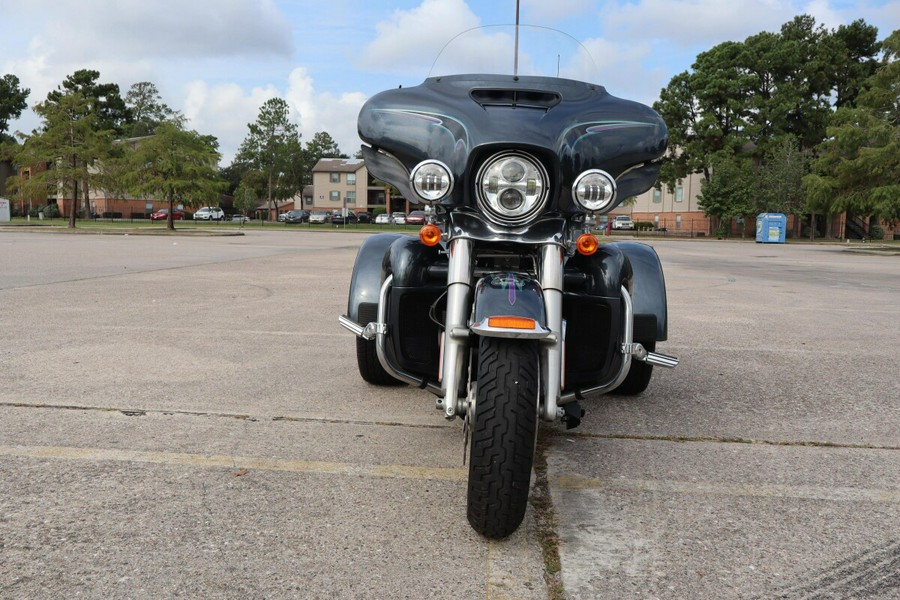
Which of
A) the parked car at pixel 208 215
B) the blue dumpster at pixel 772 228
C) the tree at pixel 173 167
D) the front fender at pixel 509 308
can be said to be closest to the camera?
the front fender at pixel 509 308

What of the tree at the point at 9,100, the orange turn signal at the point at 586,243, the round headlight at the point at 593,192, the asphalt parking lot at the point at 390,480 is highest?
the tree at the point at 9,100

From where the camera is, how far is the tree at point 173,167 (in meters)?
38.3

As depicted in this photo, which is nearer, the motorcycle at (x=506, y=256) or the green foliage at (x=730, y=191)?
the motorcycle at (x=506, y=256)

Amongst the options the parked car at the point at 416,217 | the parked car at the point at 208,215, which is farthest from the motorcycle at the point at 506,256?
the parked car at the point at 208,215

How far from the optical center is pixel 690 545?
9.00ft

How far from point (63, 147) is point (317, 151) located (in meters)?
74.5

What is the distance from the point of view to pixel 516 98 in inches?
133

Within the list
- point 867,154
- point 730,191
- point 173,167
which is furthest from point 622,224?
point 173,167

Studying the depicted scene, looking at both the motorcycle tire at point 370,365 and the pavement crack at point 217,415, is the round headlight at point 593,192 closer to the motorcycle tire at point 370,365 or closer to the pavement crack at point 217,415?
the pavement crack at point 217,415

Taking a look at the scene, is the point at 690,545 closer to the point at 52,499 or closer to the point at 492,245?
the point at 492,245

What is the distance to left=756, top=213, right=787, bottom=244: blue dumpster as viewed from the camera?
42.2 meters

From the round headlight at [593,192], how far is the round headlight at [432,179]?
0.52m

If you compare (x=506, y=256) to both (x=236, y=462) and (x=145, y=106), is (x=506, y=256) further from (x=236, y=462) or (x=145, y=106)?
(x=145, y=106)

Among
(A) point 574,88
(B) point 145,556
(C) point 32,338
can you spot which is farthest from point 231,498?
(C) point 32,338
